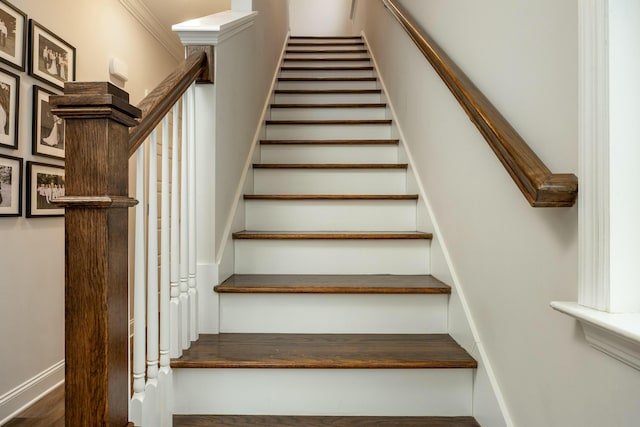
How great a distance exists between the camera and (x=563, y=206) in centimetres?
82

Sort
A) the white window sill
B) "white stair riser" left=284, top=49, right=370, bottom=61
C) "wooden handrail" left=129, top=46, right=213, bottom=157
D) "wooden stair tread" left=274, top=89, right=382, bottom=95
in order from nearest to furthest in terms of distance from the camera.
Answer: the white window sill
"wooden handrail" left=129, top=46, right=213, bottom=157
"wooden stair tread" left=274, top=89, right=382, bottom=95
"white stair riser" left=284, top=49, right=370, bottom=61

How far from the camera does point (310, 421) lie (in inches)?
49.6

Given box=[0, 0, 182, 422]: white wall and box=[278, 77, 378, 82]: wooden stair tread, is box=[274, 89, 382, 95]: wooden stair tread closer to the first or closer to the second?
box=[278, 77, 378, 82]: wooden stair tread

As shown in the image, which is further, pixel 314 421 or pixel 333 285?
pixel 333 285

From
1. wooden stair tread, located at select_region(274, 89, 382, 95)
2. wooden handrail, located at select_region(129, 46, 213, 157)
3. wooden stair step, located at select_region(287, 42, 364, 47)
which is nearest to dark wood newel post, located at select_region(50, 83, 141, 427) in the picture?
wooden handrail, located at select_region(129, 46, 213, 157)

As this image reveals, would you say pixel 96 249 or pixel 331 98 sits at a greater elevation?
pixel 331 98

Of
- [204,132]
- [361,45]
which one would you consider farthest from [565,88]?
[361,45]

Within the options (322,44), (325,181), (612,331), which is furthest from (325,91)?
(612,331)

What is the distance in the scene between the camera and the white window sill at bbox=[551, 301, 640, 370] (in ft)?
2.15

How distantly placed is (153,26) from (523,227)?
12.2 feet

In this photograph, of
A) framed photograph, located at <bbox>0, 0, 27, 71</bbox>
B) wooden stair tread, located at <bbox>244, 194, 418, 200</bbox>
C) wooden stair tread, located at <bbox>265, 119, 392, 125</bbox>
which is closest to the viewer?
framed photograph, located at <bbox>0, 0, 27, 71</bbox>

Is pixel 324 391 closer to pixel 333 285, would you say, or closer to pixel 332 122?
pixel 333 285

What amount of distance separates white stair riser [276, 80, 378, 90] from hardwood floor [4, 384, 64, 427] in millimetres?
2580

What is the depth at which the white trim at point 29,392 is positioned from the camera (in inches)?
76.5
